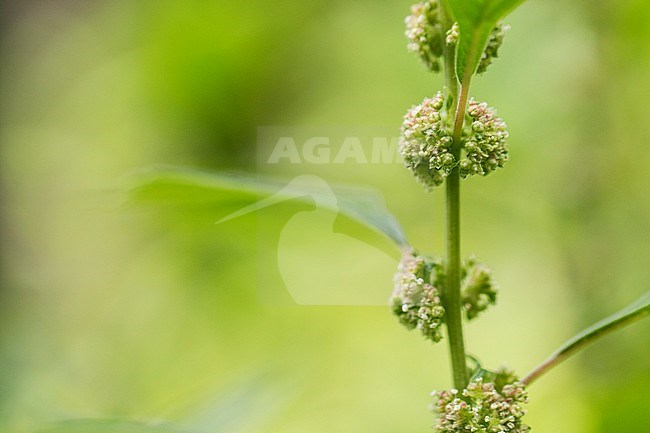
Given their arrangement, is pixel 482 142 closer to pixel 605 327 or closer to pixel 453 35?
pixel 453 35

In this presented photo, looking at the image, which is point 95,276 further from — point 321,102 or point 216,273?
point 321,102

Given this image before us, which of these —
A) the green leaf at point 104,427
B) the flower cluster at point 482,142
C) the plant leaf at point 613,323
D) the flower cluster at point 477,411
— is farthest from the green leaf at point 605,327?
the green leaf at point 104,427

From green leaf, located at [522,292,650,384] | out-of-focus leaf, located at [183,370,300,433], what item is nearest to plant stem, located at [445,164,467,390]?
green leaf, located at [522,292,650,384]

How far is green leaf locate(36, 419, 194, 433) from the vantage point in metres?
1.27

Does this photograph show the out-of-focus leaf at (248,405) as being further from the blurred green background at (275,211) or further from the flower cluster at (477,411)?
the flower cluster at (477,411)

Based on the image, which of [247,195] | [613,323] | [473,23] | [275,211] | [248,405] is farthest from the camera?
[248,405]

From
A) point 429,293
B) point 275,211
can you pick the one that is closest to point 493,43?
point 429,293

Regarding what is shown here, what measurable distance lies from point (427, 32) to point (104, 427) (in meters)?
0.96

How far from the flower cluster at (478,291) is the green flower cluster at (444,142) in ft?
0.97

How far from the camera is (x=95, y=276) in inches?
273

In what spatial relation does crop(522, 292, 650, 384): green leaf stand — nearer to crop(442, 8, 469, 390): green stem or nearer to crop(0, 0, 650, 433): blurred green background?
crop(442, 8, 469, 390): green stem

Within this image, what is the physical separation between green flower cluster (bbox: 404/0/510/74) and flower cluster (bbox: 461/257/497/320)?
437mm

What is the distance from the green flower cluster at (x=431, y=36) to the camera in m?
1.49

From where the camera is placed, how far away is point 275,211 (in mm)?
2113
